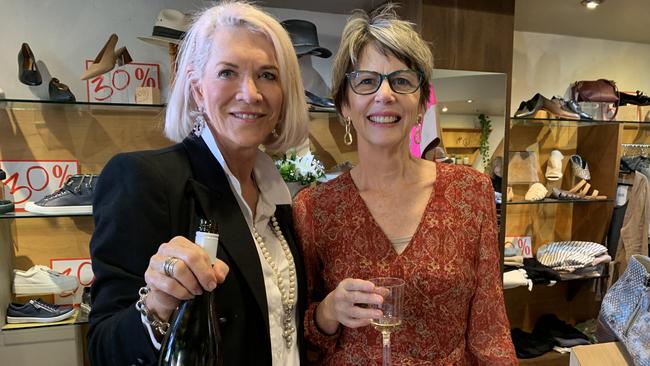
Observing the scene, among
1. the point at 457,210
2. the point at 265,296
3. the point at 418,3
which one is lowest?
the point at 265,296

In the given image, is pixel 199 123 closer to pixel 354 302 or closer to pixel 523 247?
pixel 354 302

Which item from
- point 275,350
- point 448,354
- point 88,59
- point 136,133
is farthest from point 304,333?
point 88,59

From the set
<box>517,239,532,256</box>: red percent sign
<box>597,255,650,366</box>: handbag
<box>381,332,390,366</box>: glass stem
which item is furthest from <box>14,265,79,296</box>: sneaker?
<box>517,239,532,256</box>: red percent sign

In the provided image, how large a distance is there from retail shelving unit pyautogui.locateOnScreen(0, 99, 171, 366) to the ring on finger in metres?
1.50

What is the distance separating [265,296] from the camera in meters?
0.87

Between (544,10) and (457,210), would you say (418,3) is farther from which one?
(457,210)

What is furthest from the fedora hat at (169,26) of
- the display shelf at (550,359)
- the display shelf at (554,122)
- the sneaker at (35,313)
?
the display shelf at (550,359)

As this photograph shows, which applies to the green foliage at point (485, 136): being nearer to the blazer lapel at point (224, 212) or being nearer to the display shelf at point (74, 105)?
the display shelf at point (74, 105)

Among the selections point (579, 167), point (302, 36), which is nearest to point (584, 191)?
point (579, 167)

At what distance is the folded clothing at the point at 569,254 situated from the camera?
8.65ft

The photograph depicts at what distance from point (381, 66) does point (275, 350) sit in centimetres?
72

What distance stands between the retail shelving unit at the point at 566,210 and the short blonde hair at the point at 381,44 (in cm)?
186

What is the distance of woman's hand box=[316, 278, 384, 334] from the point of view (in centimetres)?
85

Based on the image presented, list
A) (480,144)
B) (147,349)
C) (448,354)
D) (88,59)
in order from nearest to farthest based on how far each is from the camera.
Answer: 1. (147,349)
2. (448,354)
3. (88,59)
4. (480,144)
